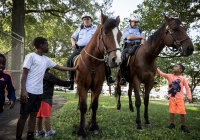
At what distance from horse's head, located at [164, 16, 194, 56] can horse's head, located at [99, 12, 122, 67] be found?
75.4 inches

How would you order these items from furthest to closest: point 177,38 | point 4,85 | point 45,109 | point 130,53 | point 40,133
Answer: point 130,53
point 177,38
point 40,133
point 45,109
point 4,85

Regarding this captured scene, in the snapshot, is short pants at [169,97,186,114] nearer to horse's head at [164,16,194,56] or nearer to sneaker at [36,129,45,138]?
horse's head at [164,16,194,56]

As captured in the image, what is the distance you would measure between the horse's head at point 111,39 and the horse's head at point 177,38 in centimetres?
A: 192

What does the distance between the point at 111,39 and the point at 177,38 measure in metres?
2.23

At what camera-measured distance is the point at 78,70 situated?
4.88 meters

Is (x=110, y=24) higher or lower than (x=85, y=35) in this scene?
lower

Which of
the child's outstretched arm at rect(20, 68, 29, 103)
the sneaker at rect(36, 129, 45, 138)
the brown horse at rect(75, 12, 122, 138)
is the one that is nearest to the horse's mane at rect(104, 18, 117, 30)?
the brown horse at rect(75, 12, 122, 138)

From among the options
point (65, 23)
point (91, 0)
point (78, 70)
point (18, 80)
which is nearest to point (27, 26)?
point (65, 23)

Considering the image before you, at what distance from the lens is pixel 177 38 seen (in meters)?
5.20

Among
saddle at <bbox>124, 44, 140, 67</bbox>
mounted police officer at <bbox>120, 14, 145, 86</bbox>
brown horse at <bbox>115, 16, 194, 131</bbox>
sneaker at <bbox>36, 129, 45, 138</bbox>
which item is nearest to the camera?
sneaker at <bbox>36, 129, 45, 138</bbox>

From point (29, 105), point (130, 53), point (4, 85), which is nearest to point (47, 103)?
point (29, 105)

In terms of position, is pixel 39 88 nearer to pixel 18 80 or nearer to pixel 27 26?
pixel 18 80

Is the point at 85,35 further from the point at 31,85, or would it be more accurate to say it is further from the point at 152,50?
the point at 31,85

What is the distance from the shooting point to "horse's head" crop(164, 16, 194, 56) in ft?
16.4
